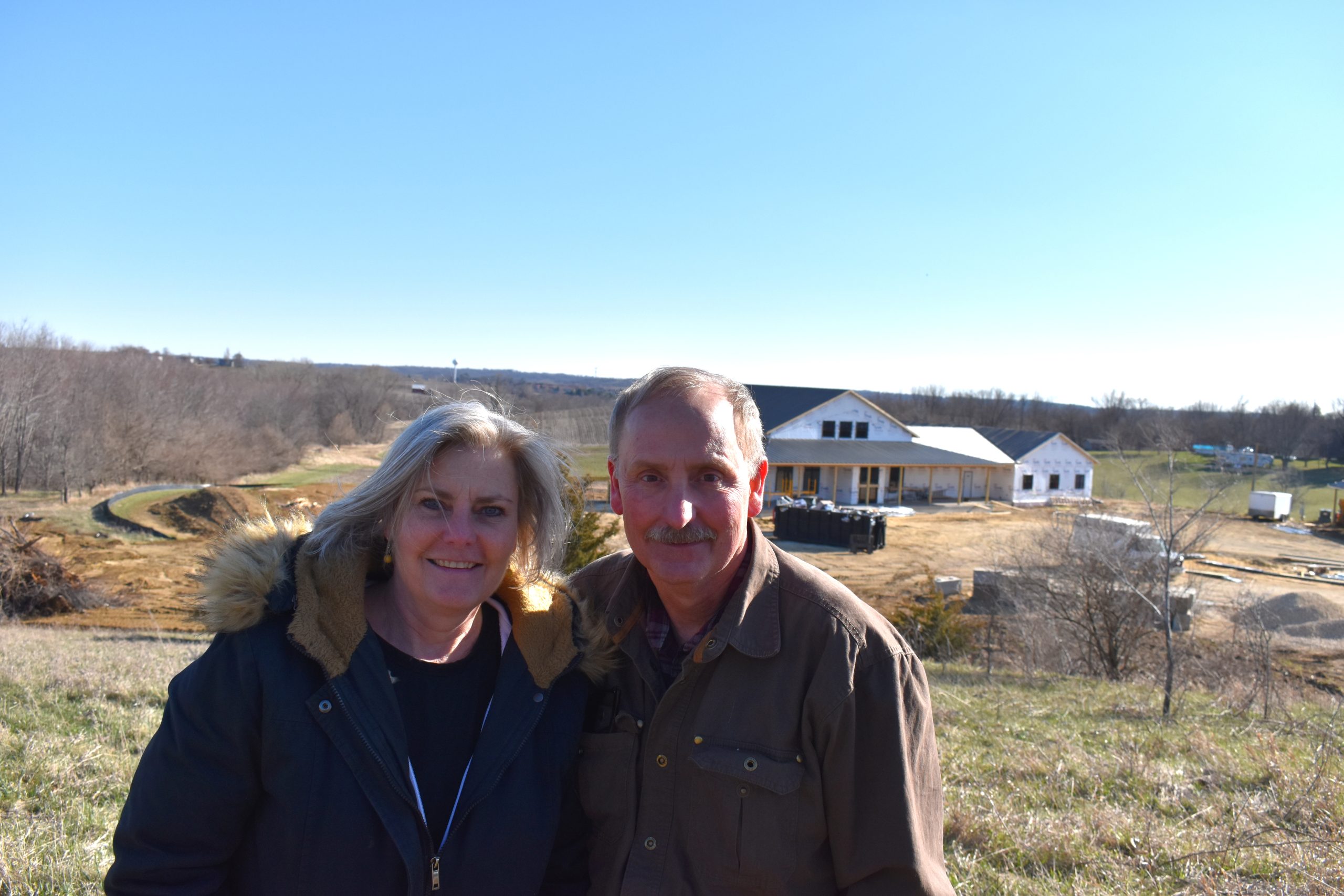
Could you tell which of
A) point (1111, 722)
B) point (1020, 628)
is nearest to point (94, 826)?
point (1111, 722)

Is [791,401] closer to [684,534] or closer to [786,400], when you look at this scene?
[786,400]

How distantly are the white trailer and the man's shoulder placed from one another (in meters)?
52.3

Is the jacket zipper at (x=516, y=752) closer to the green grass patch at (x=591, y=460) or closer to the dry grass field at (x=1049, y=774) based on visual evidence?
the green grass patch at (x=591, y=460)

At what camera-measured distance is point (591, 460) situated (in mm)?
29844

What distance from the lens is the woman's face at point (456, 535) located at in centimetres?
235

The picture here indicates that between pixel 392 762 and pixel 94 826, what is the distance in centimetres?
224

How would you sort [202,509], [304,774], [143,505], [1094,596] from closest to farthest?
1. [304,774]
2. [1094,596]
3. [202,509]
4. [143,505]

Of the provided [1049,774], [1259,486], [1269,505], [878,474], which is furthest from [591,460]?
[1259,486]

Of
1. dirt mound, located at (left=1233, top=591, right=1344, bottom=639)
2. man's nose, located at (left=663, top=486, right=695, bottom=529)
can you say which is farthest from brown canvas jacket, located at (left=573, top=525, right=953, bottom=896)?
dirt mound, located at (left=1233, top=591, right=1344, bottom=639)

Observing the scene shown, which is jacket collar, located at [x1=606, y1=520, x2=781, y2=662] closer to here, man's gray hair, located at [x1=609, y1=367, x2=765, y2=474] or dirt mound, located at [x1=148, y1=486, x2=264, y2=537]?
man's gray hair, located at [x1=609, y1=367, x2=765, y2=474]

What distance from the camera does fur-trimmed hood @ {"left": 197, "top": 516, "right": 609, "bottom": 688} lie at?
2.12 metres

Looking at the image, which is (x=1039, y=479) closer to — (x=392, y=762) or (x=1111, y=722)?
(x=1111, y=722)

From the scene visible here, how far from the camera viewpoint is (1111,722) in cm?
802

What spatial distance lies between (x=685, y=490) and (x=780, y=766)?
80 cm
